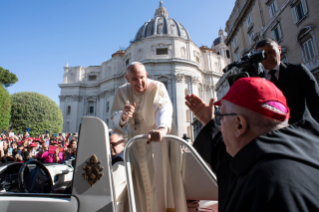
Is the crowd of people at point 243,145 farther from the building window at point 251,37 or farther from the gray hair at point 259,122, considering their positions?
the building window at point 251,37

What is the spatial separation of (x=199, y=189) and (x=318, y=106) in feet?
5.08

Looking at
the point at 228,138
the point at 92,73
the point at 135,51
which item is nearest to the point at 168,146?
the point at 228,138

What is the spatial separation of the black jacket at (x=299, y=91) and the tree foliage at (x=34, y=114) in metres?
32.3

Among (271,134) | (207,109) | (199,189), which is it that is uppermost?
(207,109)

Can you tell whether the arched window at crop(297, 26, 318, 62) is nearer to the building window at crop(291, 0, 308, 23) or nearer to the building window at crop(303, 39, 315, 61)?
the building window at crop(303, 39, 315, 61)

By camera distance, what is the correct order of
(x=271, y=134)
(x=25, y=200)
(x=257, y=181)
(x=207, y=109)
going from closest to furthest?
(x=257, y=181) → (x=271, y=134) → (x=207, y=109) → (x=25, y=200)

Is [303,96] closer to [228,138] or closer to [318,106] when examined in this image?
[318,106]

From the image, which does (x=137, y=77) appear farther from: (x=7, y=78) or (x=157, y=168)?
(x=7, y=78)

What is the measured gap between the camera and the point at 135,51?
36656mm

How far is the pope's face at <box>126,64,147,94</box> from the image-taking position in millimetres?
2587

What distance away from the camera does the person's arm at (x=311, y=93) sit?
7.04 feet

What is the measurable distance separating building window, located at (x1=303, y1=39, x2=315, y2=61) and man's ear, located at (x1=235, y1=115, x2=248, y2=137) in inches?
556

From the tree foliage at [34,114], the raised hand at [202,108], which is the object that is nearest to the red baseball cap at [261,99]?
the raised hand at [202,108]

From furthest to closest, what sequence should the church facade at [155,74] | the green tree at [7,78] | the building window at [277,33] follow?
the church facade at [155,74], the green tree at [7,78], the building window at [277,33]
